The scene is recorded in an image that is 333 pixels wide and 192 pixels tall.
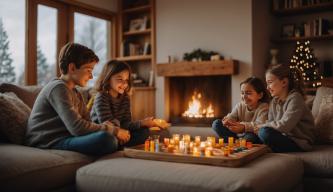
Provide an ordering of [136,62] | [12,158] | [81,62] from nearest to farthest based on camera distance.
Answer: [12,158], [81,62], [136,62]

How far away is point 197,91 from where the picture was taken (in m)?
5.00

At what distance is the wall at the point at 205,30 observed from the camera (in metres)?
4.52

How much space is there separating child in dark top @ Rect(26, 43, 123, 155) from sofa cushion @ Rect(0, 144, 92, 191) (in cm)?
10

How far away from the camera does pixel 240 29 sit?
14.9ft

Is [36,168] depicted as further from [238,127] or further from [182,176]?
[238,127]

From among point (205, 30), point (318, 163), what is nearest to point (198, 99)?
point (205, 30)

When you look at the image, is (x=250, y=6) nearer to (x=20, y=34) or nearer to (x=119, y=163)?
(x=20, y=34)

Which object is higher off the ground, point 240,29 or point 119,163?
point 240,29

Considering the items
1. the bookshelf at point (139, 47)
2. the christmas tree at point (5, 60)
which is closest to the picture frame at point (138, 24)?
the bookshelf at point (139, 47)

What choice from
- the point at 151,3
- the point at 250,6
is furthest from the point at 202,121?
the point at 151,3

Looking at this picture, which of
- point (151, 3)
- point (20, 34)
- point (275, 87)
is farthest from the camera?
point (151, 3)

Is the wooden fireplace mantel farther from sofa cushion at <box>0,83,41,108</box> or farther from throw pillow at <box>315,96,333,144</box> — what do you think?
sofa cushion at <box>0,83,41,108</box>

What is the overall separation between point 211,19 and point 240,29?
42cm

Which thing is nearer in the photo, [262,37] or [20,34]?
[20,34]
